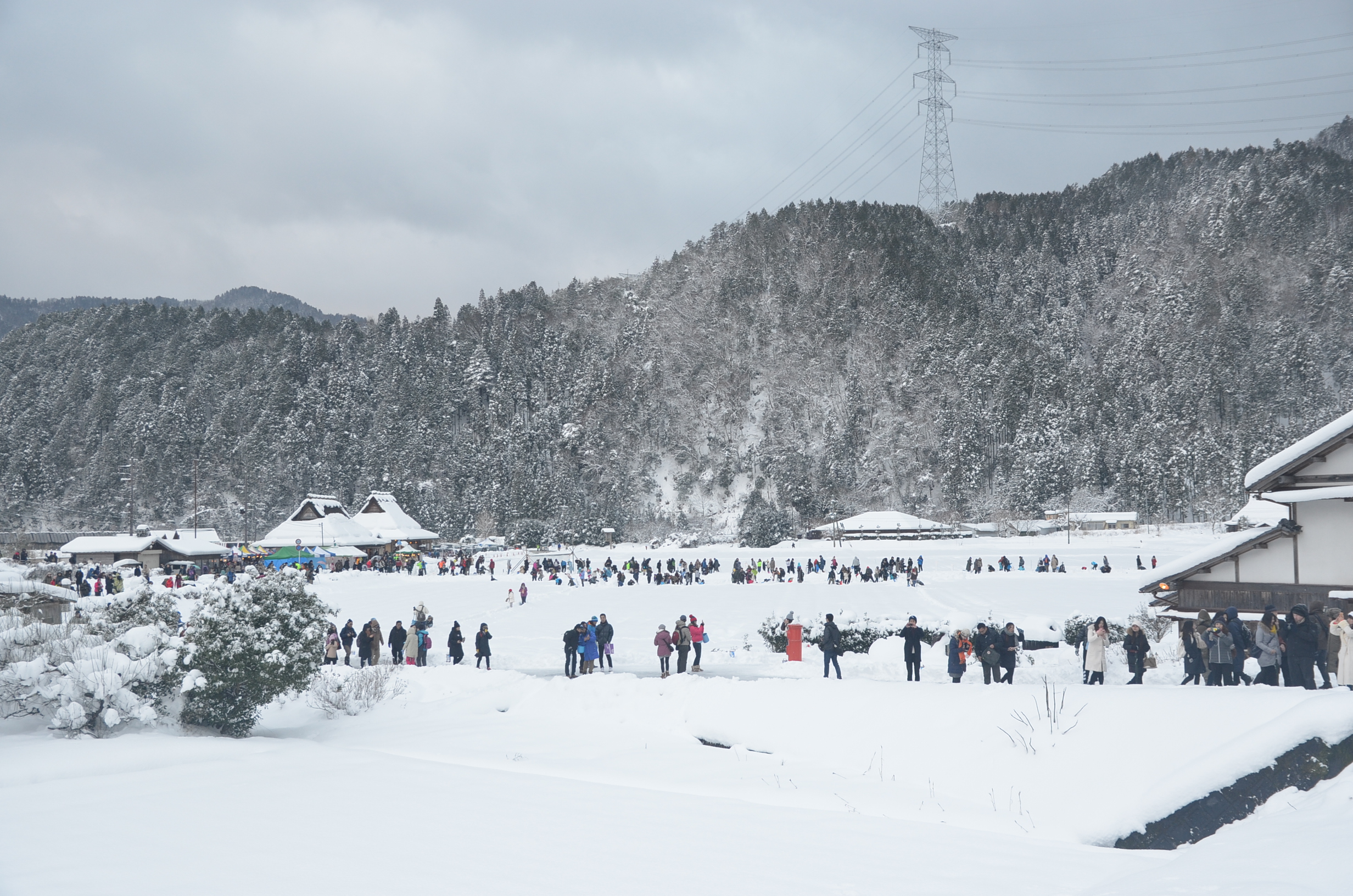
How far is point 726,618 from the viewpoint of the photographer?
24.0 metres

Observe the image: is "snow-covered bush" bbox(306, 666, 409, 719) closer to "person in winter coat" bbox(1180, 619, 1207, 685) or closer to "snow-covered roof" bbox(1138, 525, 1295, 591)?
"person in winter coat" bbox(1180, 619, 1207, 685)

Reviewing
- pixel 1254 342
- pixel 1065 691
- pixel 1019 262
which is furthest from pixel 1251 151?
pixel 1065 691

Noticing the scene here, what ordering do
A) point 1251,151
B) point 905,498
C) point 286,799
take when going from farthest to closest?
point 1251,151, point 905,498, point 286,799

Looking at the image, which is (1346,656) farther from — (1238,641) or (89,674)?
(89,674)

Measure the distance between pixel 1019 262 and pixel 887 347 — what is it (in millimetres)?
37187

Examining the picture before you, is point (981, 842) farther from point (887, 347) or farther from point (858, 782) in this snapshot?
point (887, 347)

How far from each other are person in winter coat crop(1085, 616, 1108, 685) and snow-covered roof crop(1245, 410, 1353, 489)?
350cm

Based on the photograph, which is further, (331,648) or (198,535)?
(198,535)

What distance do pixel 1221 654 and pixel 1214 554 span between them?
5.22m

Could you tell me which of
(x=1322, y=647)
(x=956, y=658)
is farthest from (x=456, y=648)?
(x=1322, y=647)

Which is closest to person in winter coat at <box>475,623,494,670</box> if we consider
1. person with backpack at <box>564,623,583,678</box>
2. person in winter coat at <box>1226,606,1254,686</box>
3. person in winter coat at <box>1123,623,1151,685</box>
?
person with backpack at <box>564,623,583,678</box>

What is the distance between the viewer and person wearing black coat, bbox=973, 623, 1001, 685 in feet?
40.3

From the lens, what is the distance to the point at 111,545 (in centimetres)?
4306

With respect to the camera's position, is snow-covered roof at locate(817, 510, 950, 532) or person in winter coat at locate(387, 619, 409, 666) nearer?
person in winter coat at locate(387, 619, 409, 666)
